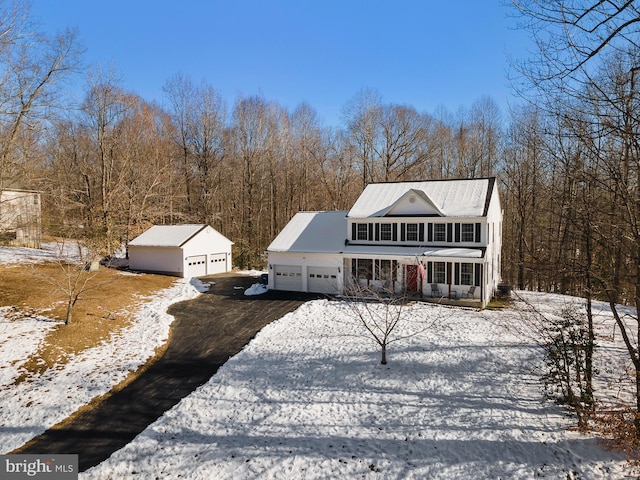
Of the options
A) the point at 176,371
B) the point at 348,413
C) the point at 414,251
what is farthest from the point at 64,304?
the point at 414,251

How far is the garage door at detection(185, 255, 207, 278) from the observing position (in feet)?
91.3

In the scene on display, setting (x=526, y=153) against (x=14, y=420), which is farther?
(x=526, y=153)

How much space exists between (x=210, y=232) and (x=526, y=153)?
27.7 metres

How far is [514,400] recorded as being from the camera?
10.0 m

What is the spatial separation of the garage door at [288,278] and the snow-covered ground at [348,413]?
8.58m

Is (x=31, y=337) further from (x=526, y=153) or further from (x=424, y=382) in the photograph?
(x=526, y=153)

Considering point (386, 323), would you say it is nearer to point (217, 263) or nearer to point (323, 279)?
point (323, 279)

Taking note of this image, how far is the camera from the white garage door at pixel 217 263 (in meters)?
29.7

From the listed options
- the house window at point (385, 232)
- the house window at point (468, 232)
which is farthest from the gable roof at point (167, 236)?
the house window at point (468, 232)

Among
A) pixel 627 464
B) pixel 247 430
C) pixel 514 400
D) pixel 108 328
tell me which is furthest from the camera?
pixel 108 328

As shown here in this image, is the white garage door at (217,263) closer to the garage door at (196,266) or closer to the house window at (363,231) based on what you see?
the garage door at (196,266)

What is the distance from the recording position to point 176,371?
40.5 ft

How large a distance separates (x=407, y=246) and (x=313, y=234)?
6.57m

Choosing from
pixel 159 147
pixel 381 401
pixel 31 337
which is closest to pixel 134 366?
pixel 31 337
